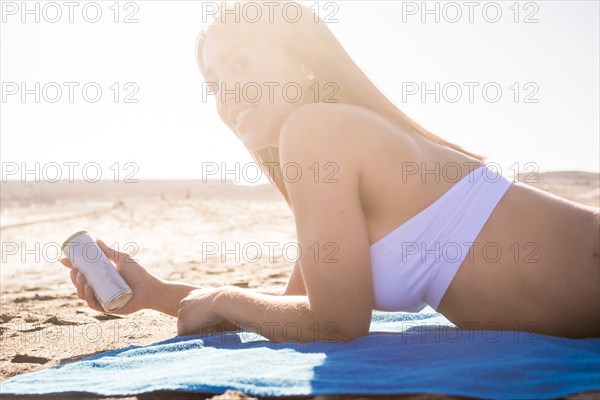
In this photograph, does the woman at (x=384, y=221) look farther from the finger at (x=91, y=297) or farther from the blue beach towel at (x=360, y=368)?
the finger at (x=91, y=297)

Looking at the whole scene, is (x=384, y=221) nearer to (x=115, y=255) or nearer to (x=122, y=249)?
(x=115, y=255)

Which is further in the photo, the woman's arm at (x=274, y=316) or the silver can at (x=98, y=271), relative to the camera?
the silver can at (x=98, y=271)

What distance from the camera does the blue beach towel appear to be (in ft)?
4.89

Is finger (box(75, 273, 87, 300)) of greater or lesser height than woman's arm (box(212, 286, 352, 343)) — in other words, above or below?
above

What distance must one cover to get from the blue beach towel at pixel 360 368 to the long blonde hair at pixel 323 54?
0.78 m

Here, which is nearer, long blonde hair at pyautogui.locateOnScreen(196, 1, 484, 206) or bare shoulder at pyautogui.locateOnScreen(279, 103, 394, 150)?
bare shoulder at pyautogui.locateOnScreen(279, 103, 394, 150)

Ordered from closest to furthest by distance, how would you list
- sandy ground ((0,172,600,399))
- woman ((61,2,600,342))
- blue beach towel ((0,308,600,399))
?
blue beach towel ((0,308,600,399)) → woman ((61,2,600,342)) → sandy ground ((0,172,600,399))

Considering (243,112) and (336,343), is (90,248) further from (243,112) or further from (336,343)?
(336,343)

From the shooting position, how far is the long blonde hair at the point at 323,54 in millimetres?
2053

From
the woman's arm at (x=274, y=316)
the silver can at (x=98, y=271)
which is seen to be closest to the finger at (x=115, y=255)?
the silver can at (x=98, y=271)

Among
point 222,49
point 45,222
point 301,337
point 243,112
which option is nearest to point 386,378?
point 301,337

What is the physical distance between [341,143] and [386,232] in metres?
0.34

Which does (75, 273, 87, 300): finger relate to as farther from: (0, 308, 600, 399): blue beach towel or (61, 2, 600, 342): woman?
(61, 2, 600, 342): woman

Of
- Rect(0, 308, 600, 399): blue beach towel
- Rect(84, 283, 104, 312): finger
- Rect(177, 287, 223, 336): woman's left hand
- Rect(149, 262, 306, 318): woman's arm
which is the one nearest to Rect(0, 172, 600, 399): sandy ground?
Rect(0, 308, 600, 399): blue beach towel
